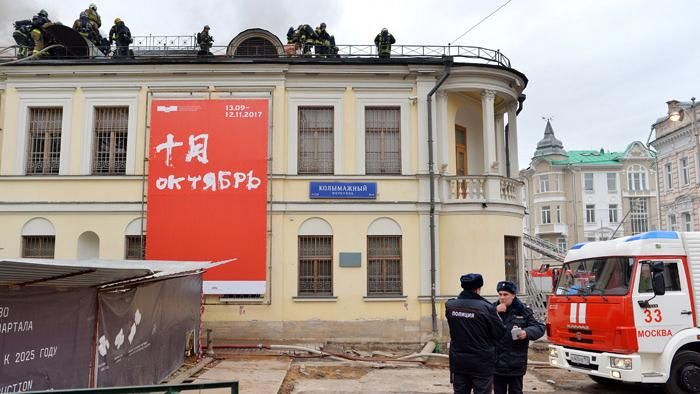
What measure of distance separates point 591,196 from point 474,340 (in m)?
62.3

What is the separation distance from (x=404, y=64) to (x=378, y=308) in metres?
7.64

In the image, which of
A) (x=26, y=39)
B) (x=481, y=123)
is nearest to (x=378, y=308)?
(x=481, y=123)

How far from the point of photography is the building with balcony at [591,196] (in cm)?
6219

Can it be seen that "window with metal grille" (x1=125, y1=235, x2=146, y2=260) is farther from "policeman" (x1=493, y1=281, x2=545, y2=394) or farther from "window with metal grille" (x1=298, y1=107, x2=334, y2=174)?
"policeman" (x1=493, y1=281, x2=545, y2=394)

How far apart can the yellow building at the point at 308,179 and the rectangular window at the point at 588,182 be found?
50207mm

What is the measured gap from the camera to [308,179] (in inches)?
666

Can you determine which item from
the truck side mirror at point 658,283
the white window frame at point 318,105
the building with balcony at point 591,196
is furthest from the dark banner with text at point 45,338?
the building with balcony at point 591,196

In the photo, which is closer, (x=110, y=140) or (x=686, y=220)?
(x=110, y=140)

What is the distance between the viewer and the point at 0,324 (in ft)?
20.6

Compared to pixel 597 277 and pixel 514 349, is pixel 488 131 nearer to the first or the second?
pixel 597 277

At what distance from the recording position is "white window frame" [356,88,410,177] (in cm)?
1722

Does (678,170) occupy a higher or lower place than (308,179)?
higher

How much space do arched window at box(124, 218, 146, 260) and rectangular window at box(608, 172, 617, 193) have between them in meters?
59.3

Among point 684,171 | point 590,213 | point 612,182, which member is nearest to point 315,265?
point 684,171
